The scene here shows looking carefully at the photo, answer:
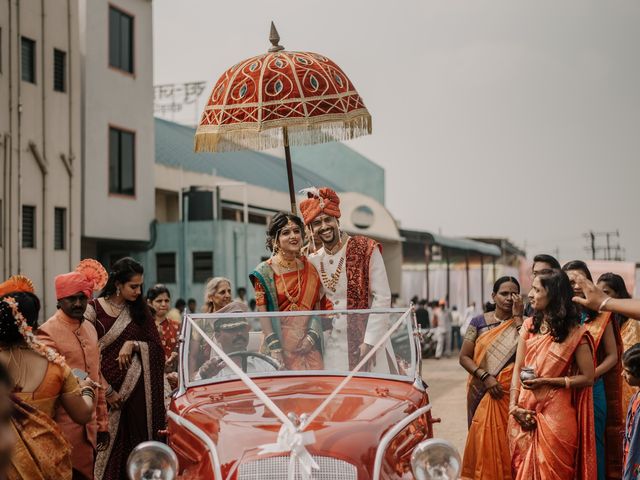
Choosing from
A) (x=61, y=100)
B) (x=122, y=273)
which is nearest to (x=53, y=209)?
(x=61, y=100)

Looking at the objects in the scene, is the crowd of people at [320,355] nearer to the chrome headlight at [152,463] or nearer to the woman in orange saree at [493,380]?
the woman in orange saree at [493,380]

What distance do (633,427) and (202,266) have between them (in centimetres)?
1926

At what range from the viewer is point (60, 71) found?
20984 millimetres

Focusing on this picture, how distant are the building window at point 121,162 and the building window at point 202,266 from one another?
7.74 ft

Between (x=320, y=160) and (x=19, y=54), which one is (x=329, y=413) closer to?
(x=19, y=54)

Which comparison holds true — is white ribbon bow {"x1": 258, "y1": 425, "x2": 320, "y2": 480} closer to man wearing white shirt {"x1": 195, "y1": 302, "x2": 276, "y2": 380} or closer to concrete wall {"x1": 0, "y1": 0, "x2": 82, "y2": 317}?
man wearing white shirt {"x1": 195, "y1": 302, "x2": 276, "y2": 380}

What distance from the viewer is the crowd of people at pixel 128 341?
4633mm

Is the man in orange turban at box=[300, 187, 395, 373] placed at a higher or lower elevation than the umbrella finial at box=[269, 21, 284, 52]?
lower

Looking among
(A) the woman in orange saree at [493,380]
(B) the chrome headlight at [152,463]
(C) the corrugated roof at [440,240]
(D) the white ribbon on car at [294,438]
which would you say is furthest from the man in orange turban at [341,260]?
(C) the corrugated roof at [440,240]

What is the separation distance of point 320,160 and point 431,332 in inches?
979

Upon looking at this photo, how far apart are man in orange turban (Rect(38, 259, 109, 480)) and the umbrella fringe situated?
1.65 meters

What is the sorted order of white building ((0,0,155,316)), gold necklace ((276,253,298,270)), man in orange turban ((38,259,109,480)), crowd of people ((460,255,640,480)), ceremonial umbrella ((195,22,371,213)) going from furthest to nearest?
white building ((0,0,155,316)), ceremonial umbrella ((195,22,371,213)), gold necklace ((276,253,298,270)), crowd of people ((460,255,640,480)), man in orange turban ((38,259,109,480))

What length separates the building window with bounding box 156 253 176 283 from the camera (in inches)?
966

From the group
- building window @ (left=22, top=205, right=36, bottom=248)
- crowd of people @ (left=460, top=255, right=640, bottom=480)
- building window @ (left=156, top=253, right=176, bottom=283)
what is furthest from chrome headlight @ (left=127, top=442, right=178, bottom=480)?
building window @ (left=156, top=253, right=176, bottom=283)
